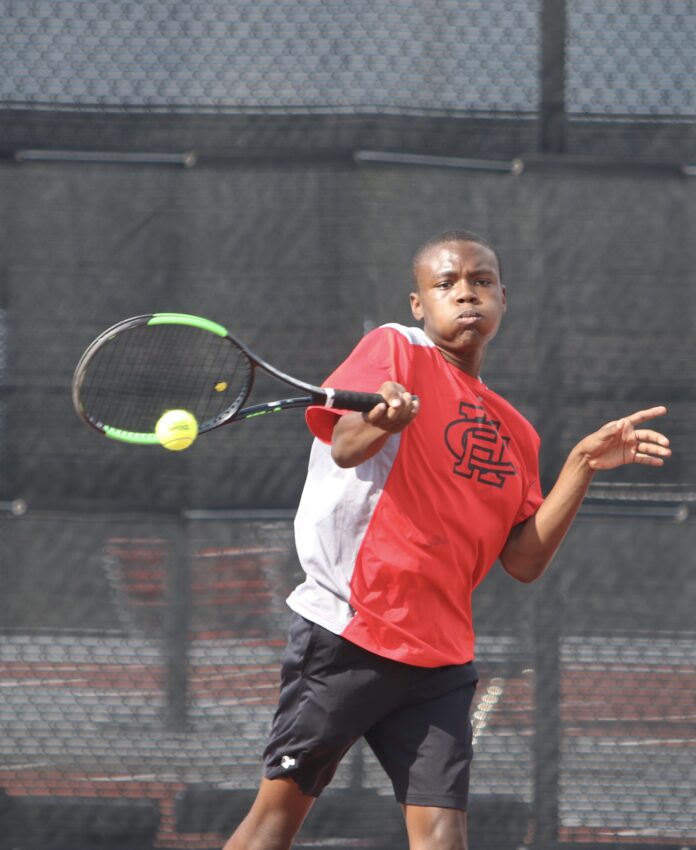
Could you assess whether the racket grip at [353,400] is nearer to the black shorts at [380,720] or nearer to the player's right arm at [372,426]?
the player's right arm at [372,426]

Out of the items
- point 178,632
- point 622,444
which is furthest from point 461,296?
point 178,632

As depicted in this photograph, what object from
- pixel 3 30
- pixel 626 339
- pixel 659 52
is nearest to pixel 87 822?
pixel 626 339

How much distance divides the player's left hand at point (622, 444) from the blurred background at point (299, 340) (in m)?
0.85

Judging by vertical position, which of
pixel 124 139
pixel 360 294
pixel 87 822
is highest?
pixel 124 139

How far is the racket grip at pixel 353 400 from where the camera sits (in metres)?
2.25

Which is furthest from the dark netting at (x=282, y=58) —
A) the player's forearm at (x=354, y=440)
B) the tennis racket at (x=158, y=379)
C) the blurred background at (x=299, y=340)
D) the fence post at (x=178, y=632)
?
the player's forearm at (x=354, y=440)

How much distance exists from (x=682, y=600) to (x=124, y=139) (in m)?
2.06

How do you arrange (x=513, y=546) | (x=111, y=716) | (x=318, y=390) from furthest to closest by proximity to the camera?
(x=111, y=716)
(x=513, y=546)
(x=318, y=390)

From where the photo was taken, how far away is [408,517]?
8.18ft

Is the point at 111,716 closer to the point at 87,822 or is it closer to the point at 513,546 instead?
the point at 87,822

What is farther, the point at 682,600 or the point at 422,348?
the point at 682,600

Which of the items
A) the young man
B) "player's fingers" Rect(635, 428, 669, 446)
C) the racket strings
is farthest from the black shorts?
the racket strings

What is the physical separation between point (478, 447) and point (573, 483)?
0.24 meters

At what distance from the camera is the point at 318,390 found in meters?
2.32
